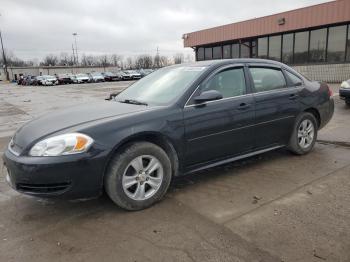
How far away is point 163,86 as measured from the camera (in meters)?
4.29

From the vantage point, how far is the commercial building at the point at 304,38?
62.0 ft

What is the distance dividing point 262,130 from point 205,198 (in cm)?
143

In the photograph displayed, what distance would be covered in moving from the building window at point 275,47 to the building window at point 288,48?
1.39 feet

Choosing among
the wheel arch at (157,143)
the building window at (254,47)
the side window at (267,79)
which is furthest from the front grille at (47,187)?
the building window at (254,47)

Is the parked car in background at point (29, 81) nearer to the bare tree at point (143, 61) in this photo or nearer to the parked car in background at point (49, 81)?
the parked car in background at point (49, 81)

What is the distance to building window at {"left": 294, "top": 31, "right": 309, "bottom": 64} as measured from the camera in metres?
21.0

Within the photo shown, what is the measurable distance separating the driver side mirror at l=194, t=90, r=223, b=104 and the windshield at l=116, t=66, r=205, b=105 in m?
0.24

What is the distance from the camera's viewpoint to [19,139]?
3467 mm

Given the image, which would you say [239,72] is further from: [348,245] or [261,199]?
[348,245]

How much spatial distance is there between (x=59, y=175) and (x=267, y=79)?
3.21 m

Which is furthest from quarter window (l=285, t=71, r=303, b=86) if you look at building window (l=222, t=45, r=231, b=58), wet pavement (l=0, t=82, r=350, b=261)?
building window (l=222, t=45, r=231, b=58)

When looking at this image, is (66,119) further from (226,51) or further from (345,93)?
(226,51)

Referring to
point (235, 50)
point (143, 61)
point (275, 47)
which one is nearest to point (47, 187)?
point (275, 47)

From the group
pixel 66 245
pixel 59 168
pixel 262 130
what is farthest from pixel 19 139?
pixel 262 130
